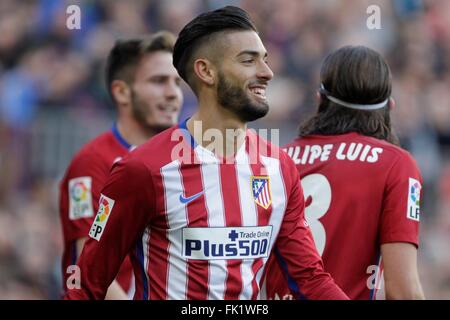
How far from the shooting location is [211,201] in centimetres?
461

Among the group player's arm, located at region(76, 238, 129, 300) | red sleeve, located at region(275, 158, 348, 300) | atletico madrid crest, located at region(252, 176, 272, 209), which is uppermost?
atletico madrid crest, located at region(252, 176, 272, 209)

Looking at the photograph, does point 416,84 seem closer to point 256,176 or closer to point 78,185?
point 78,185

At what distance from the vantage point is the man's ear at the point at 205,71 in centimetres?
480

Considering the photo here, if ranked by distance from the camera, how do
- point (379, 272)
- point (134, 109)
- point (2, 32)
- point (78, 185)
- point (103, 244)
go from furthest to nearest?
point (2, 32)
point (134, 109)
point (78, 185)
point (379, 272)
point (103, 244)

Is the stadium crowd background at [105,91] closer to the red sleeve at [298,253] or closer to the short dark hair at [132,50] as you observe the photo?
the short dark hair at [132,50]

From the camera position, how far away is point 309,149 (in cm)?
549

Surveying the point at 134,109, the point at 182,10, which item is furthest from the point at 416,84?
the point at 134,109

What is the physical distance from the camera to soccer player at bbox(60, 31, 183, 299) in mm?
6262

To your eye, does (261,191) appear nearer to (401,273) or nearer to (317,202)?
(317,202)

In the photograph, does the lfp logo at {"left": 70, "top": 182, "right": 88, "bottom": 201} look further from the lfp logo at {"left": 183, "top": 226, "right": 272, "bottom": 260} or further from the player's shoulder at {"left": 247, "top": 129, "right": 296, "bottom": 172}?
the lfp logo at {"left": 183, "top": 226, "right": 272, "bottom": 260}

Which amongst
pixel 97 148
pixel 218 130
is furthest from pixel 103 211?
Answer: pixel 97 148

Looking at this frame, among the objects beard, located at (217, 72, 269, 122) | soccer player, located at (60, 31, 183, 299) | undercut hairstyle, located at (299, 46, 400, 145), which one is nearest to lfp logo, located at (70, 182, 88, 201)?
soccer player, located at (60, 31, 183, 299)

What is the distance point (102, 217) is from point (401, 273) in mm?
1491
